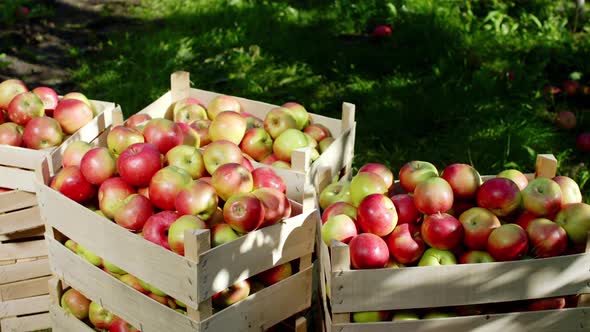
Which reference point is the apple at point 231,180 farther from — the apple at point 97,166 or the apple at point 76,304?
the apple at point 76,304

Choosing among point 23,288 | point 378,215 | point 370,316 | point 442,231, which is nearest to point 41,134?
point 23,288

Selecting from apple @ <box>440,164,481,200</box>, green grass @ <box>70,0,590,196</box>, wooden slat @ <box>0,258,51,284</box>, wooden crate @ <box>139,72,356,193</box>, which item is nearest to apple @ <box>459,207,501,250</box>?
apple @ <box>440,164,481,200</box>

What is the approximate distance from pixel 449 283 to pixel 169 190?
116 centimetres

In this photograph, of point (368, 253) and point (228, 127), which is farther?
point (228, 127)

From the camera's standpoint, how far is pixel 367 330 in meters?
2.69

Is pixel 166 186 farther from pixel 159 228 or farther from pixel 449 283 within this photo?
pixel 449 283

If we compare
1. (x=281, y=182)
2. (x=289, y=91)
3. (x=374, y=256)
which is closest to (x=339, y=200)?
(x=281, y=182)

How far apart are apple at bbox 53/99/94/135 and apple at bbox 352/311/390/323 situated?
1.76 m

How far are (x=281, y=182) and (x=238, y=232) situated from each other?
1.30ft

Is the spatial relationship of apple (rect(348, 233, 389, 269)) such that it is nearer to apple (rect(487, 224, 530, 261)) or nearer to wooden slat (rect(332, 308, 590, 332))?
wooden slat (rect(332, 308, 590, 332))

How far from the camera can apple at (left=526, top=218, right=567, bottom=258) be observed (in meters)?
2.74

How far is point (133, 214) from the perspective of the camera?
290cm

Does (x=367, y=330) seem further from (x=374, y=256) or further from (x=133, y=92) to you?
(x=133, y=92)

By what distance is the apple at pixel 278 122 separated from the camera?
11.9 feet
